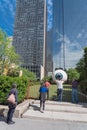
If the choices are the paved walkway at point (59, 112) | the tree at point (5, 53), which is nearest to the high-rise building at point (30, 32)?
the tree at point (5, 53)

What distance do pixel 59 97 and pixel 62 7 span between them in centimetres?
9883

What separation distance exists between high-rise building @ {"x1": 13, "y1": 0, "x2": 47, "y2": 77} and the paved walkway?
99.8m

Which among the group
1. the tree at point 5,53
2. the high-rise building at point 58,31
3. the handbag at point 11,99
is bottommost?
the handbag at point 11,99

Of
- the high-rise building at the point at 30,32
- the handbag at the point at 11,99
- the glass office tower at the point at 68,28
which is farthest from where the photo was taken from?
the high-rise building at the point at 30,32

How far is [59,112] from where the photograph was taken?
10.3 meters

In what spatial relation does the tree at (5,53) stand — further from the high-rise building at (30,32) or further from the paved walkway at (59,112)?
the high-rise building at (30,32)

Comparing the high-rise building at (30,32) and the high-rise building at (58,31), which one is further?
the high-rise building at (30,32)

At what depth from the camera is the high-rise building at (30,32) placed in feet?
385

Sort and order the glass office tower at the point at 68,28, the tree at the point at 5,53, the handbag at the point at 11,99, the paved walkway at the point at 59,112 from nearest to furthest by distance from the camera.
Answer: the handbag at the point at 11,99
the paved walkway at the point at 59,112
the tree at the point at 5,53
the glass office tower at the point at 68,28

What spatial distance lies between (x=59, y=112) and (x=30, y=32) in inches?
4519

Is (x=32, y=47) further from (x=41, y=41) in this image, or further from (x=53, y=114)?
(x=53, y=114)

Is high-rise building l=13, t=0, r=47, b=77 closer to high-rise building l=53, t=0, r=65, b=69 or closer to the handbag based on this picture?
high-rise building l=53, t=0, r=65, b=69

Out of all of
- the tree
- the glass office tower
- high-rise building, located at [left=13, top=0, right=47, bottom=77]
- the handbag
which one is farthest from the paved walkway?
high-rise building, located at [left=13, top=0, right=47, bottom=77]

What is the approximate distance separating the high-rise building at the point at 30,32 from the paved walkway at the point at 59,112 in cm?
9981
